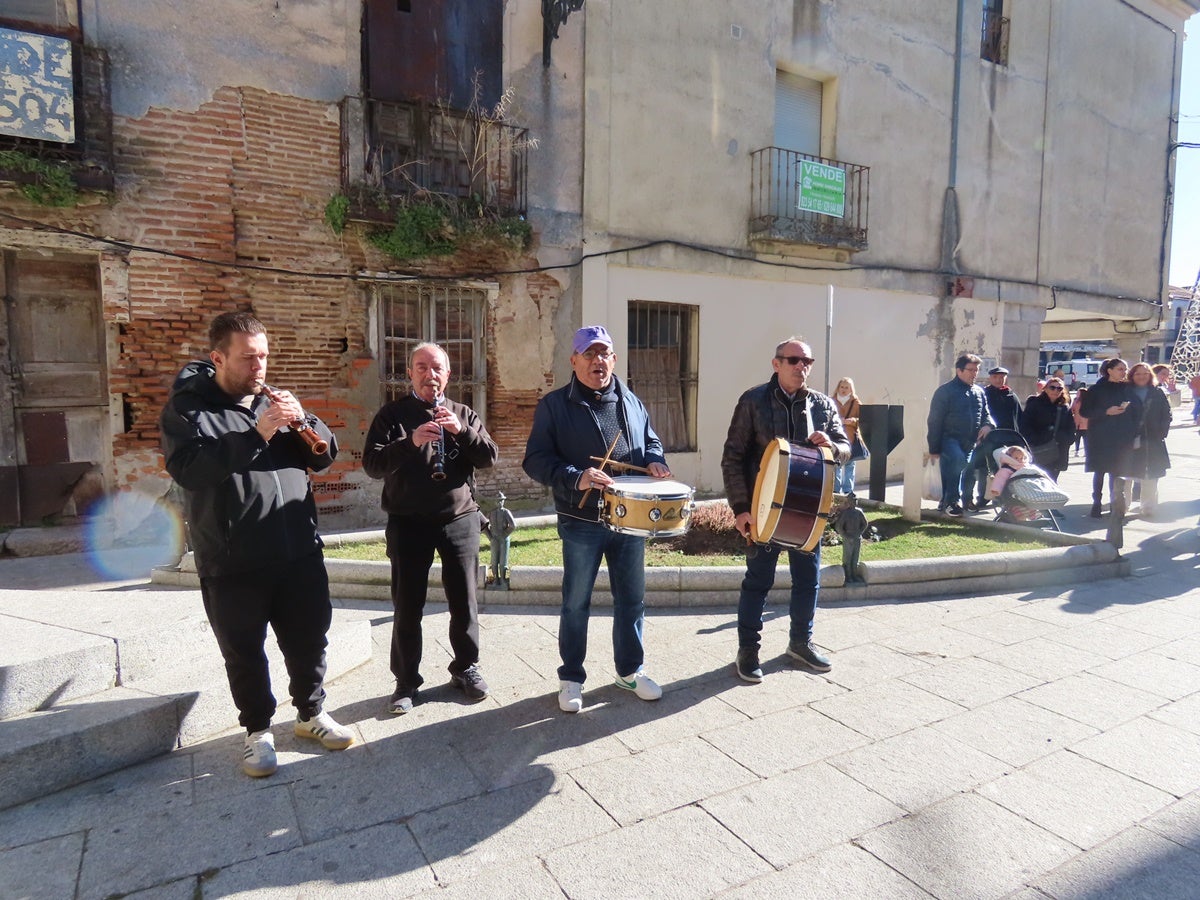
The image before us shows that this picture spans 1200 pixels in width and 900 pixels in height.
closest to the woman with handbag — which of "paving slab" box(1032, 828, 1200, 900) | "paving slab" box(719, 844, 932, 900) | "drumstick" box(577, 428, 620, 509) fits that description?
"drumstick" box(577, 428, 620, 509)

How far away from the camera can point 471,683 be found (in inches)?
162

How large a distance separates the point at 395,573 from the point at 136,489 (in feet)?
17.7

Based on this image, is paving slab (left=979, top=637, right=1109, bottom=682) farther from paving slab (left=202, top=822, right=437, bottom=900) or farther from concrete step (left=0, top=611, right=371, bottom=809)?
concrete step (left=0, top=611, right=371, bottom=809)

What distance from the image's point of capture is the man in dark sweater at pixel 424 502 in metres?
3.80

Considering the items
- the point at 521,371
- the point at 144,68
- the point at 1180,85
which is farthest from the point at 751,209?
the point at 1180,85

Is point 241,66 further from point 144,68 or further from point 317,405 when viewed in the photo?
point 317,405

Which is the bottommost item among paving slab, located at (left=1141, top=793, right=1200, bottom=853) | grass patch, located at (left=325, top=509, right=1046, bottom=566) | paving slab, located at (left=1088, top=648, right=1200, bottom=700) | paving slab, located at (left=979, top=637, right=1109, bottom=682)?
paving slab, located at (left=1141, top=793, right=1200, bottom=853)

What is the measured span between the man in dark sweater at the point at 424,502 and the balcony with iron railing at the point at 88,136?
5428 mm

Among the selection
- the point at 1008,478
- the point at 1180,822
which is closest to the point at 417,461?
the point at 1180,822

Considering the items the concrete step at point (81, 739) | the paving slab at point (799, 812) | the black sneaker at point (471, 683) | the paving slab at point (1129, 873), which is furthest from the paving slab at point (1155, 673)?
the concrete step at point (81, 739)

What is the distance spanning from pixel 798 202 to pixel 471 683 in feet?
30.5

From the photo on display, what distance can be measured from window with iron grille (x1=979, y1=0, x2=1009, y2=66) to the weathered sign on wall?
1407cm

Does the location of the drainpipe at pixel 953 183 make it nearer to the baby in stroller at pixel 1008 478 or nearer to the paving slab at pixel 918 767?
the baby in stroller at pixel 1008 478

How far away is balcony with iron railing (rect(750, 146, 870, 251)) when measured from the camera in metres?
11.1
